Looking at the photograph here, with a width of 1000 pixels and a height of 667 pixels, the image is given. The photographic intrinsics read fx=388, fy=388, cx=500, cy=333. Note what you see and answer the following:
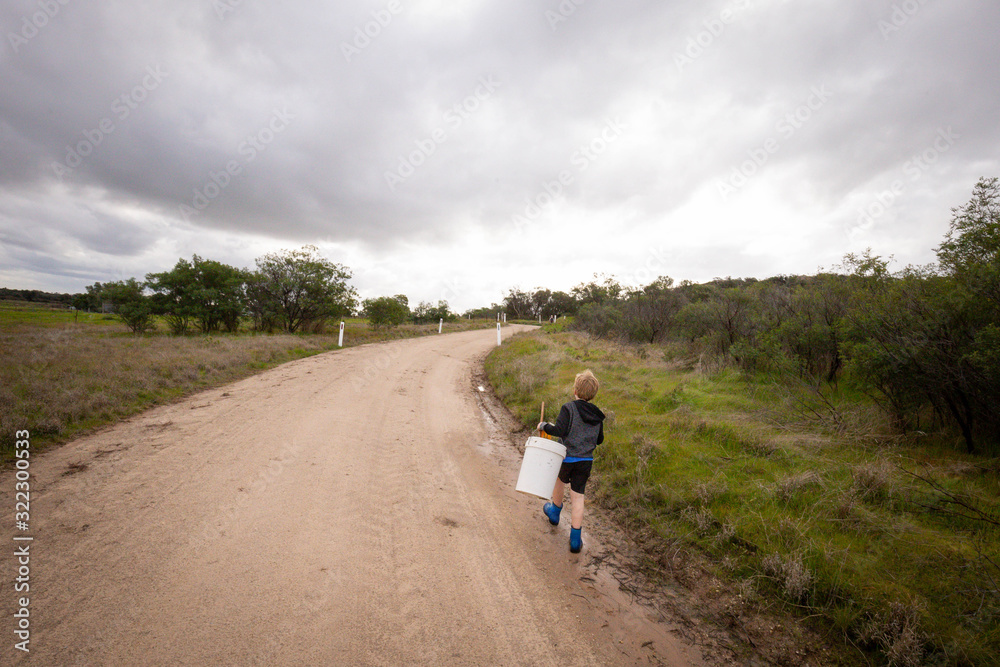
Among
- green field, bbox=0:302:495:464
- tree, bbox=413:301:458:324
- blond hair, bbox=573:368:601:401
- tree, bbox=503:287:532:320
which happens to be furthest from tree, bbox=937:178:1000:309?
tree, bbox=503:287:532:320

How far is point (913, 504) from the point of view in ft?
12.7

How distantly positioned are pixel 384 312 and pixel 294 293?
5.66 meters

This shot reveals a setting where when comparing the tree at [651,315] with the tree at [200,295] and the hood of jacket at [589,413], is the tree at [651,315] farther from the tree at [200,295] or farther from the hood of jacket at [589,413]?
the tree at [200,295]

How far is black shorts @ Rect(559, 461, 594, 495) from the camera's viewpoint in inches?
158

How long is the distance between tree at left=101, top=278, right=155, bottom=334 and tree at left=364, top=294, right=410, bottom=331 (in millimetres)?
11593

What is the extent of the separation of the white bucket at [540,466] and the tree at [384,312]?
926 inches

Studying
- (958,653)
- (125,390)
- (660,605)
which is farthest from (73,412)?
(958,653)

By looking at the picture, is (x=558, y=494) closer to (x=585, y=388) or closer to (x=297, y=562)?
(x=585, y=388)

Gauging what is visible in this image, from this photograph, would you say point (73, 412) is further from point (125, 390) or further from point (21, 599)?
point (21, 599)

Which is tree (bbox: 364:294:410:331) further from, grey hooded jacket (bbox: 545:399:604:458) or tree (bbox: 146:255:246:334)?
grey hooded jacket (bbox: 545:399:604:458)

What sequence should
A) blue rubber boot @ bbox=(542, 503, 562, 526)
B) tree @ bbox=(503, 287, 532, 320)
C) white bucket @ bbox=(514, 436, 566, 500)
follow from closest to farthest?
white bucket @ bbox=(514, 436, 566, 500) < blue rubber boot @ bbox=(542, 503, 562, 526) < tree @ bbox=(503, 287, 532, 320)

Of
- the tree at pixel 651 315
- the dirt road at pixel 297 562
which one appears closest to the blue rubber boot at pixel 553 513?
the dirt road at pixel 297 562

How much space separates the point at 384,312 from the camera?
26.8 meters

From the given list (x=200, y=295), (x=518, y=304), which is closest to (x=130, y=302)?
(x=200, y=295)
